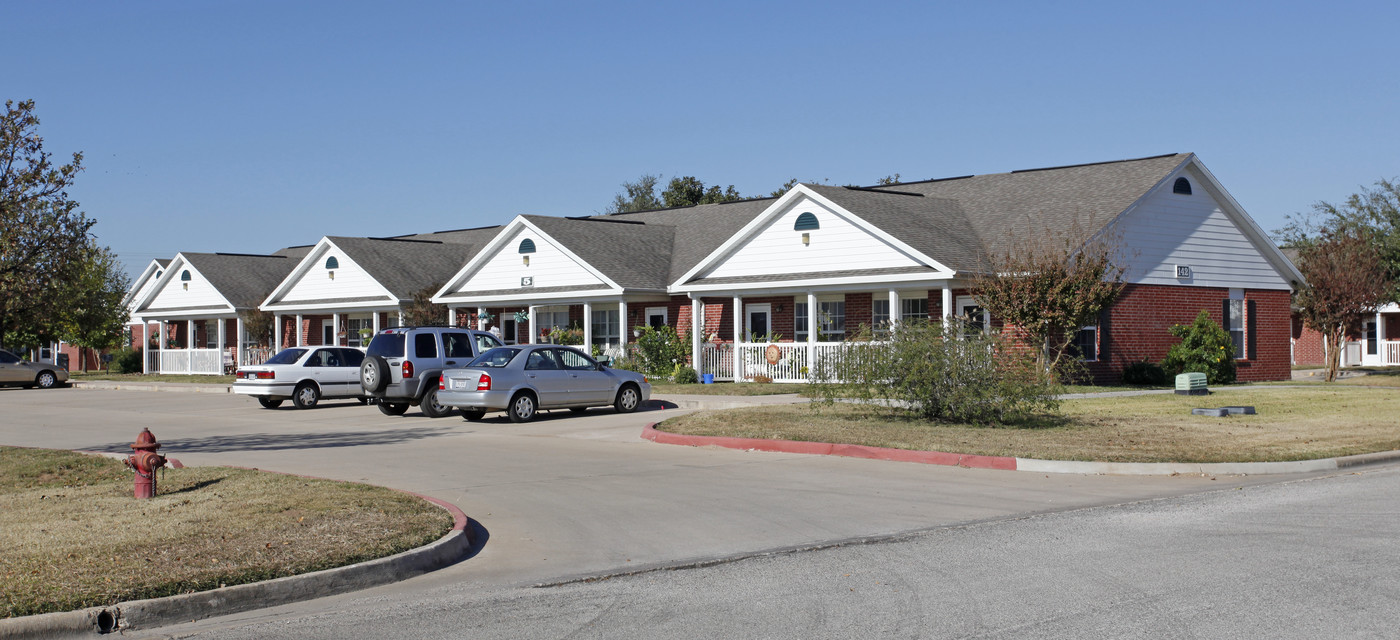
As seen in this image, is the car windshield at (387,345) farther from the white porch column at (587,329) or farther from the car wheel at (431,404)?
the white porch column at (587,329)

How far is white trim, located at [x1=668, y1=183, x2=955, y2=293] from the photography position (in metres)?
29.0

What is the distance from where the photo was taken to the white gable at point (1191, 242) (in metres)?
30.1

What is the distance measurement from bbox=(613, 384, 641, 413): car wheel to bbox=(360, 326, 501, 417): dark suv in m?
2.71

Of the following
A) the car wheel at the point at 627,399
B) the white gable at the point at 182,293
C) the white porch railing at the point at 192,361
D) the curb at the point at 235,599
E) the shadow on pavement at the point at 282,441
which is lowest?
the curb at the point at 235,599

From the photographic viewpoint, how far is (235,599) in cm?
770

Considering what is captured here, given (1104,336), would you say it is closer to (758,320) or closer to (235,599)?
(758,320)

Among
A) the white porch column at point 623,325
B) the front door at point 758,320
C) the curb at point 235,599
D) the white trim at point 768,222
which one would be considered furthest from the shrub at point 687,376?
the curb at point 235,599

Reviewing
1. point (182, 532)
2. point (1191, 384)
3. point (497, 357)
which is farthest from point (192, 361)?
point (182, 532)

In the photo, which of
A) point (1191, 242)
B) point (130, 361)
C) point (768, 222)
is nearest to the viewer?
point (1191, 242)

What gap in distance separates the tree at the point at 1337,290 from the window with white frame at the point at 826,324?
1411cm

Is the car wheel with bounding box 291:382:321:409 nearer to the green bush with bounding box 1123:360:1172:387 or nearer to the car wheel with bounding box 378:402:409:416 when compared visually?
the car wheel with bounding box 378:402:409:416

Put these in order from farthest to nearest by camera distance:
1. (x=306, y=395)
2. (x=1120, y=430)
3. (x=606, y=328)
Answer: (x=606, y=328)
(x=306, y=395)
(x=1120, y=430)

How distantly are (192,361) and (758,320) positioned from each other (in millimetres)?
27094

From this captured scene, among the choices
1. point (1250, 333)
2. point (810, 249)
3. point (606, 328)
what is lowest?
point (1250, 333)
